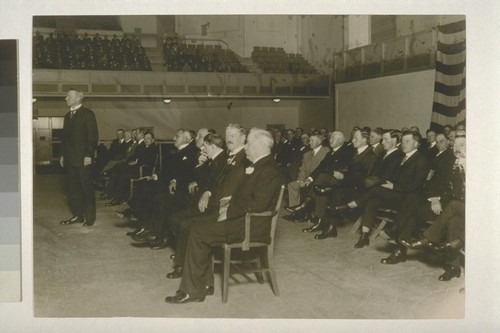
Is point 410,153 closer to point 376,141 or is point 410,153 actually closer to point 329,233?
point 376,141

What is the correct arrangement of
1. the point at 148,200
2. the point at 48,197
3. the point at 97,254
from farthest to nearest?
the point at 148,200 < the point at 97,254 < the point at 48,197

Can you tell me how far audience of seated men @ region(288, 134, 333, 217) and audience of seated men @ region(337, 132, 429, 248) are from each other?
0.45 meters

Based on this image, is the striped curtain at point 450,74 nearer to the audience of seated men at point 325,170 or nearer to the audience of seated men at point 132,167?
the audience of seated men at point 325,170

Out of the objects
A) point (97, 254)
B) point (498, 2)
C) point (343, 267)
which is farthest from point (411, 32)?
point (97, 254)

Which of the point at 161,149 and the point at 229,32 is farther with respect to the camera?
the point at 161,149

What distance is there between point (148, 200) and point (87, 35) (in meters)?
1.49

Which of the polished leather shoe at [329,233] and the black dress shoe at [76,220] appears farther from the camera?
the polished leather shoe at [329,233]

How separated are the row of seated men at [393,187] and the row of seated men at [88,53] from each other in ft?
5.48

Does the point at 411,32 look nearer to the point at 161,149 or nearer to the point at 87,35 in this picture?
the point at 161,149

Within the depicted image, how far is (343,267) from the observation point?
457cm

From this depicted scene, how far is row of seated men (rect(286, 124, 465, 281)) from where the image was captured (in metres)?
4.37

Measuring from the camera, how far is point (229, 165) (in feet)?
14.6

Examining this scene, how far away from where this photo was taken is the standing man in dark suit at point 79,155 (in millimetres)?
4414

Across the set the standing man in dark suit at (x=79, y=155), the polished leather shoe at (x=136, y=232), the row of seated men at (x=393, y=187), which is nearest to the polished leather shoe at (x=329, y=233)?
the row of seated men at (x=393, y=187)
